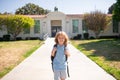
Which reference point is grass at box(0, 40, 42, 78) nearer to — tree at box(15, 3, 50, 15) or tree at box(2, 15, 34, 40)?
tree at box(2, 15, 34, 40)

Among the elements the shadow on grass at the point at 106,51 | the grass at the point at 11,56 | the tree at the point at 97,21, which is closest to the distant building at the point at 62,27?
the tree at the point at 97,21

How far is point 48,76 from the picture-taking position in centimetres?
978

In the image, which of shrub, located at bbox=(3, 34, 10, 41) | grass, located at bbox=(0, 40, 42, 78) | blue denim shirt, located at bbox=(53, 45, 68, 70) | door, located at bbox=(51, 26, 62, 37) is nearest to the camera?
blue denim shirt, located at bbox=(53, 45, 68, 70)

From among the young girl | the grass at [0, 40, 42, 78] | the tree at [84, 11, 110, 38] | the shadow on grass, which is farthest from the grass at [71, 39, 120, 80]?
the tree at [84, 11, 110, 38]

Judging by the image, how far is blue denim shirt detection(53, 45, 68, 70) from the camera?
6.73m

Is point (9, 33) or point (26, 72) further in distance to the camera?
point (9, 33)

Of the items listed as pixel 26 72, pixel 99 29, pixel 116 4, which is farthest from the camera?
pixel 99 29

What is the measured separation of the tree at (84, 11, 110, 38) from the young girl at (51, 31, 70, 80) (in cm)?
3351

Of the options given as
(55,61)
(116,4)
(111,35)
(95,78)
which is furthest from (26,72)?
(111,35)

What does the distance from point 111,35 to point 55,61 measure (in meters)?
36.6

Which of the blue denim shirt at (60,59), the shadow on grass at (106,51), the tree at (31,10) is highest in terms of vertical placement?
the tree at (31,10)

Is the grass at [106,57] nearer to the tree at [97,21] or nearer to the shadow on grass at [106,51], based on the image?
the shadow on grass at [106,51]

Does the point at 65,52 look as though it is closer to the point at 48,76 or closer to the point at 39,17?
the point at 48,76

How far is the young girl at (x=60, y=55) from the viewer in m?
6.74
